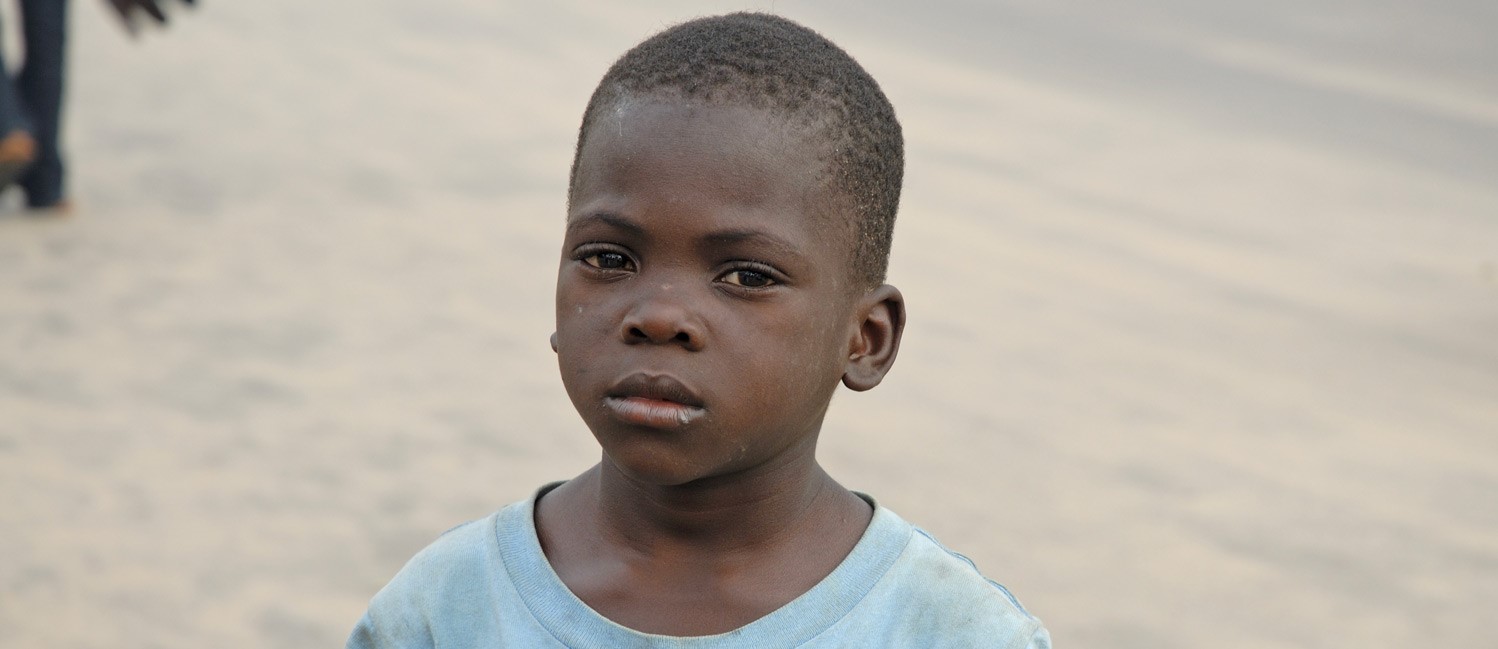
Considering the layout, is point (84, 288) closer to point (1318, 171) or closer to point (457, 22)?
point (457, 22)

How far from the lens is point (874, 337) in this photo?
5.86 feet

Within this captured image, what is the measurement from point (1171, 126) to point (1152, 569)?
5.18 metres

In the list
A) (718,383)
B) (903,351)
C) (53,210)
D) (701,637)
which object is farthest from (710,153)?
(53,210)

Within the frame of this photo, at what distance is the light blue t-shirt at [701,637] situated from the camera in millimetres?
1652

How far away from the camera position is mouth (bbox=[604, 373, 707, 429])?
61.7 inches

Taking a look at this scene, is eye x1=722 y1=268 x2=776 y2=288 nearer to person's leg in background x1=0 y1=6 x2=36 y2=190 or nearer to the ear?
the ear

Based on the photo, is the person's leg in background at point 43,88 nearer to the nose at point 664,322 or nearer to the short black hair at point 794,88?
the short black hair at point 794,88

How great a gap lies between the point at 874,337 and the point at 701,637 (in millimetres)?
343

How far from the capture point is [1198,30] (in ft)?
39.0

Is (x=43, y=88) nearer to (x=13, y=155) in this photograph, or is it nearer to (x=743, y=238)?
(x=13, y=155)

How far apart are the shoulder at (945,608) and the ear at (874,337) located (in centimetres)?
17

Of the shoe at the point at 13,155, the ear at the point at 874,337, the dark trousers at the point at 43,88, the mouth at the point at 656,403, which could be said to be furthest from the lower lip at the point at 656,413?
the dark trousers at the point at 43,88

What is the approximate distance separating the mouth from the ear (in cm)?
22

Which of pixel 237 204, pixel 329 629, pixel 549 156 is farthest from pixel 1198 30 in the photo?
pixel 329 629
